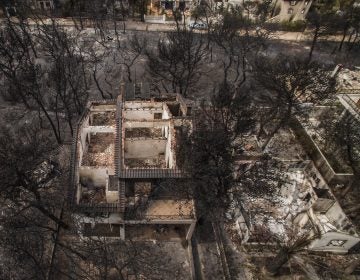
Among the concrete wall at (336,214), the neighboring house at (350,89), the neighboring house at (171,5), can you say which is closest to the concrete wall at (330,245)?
the concrete wall at (336,214)

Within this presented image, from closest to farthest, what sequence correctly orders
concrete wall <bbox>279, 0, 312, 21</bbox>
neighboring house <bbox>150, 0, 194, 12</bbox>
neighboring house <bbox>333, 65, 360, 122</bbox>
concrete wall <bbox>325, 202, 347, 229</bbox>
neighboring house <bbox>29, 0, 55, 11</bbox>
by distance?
1. concrete wall <bbox>325, 202, 347, 229</bbox>
2. neighboring house <bbox>333, 65, 360, 122</bbox>
3. neighboring house <bbox>29, 0, 55, 11</bbox>
4. concrete wall <bbox>279, 0, 312, 21</bbox>
5. neighboring house <bbox>150, 0, 194, 12</bbox>

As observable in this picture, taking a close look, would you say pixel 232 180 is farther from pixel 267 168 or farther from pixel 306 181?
pixel 306 181

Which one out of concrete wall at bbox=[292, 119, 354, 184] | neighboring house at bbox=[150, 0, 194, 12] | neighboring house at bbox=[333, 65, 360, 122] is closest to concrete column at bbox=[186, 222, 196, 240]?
concrete wall at bbox=[292, 119, 354, 184]

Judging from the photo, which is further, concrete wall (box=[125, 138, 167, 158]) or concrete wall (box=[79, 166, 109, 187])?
concrete wall (box=[125, 138, 167, 158])

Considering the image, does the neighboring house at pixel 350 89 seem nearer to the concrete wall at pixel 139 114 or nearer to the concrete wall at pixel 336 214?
the concrete wall at pixel 336 214

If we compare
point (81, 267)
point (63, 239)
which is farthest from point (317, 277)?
point (63, 239)

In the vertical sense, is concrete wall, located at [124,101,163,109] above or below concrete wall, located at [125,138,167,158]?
above

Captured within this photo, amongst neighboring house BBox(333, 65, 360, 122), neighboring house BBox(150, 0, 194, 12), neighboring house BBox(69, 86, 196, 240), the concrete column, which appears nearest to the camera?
neighboring house BBox(69, 86, 196, 240)

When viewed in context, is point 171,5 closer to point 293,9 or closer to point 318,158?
point 293,9

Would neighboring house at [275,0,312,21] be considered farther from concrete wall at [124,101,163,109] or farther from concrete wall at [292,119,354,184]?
concrete wall at [124,101,163,109]

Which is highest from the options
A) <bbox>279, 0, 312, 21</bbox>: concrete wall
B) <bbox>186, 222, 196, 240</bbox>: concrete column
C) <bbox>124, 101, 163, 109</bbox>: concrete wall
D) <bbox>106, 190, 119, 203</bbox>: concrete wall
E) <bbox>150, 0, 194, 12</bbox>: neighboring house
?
<bbox>279, 0, 312, 21</bbox>: concrete wall
